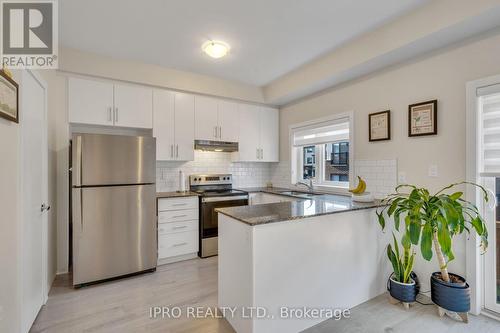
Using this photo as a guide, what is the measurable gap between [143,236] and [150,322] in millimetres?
1107

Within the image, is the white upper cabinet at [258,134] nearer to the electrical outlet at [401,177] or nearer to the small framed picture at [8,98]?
the electrical outlet at [401,177]

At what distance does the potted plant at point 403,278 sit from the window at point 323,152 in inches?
44.9

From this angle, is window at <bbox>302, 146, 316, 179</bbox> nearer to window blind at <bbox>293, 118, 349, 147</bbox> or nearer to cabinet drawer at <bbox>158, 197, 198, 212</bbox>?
window blind at <bbox>293, 118, 349, 147</bbox>

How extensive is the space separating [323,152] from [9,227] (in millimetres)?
3543

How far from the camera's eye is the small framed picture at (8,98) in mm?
1435

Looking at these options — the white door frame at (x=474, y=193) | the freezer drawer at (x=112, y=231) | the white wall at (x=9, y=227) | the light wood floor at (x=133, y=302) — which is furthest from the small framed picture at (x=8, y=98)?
the white door frame at (x=474, y=193)

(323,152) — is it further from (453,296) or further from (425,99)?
(453,296)

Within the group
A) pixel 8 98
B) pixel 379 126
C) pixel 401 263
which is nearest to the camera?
pixel 8 98

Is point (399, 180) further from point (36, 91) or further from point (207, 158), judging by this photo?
point (36, 91)

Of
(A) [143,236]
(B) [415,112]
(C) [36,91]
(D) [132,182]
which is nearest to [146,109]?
(D) [132,182]

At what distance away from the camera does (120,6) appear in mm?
2037

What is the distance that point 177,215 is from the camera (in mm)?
3275

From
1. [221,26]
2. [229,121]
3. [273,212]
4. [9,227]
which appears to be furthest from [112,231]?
[221,26]

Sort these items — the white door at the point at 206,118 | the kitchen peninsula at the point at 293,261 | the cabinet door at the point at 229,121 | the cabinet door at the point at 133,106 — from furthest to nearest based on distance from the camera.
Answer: the cabinet door at the point at 229,121 < the white door at the point at 206,118 < the cabinet door at the point at 133,106 < the kitchen peninsula at the point at 293,261
